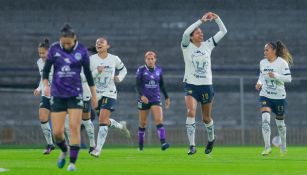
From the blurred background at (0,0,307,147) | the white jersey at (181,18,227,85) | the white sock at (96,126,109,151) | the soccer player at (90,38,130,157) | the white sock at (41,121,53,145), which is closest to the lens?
the white sock at (96,126,109,151)

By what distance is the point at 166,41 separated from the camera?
109ft

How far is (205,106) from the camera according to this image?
61.1 ft

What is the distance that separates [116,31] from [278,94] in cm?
1481

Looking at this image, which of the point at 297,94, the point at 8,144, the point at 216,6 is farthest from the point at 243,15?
the point at 8,144

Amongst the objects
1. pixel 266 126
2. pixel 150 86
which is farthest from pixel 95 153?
pixel 150 86

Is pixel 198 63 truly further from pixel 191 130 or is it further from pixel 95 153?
pixel 95 153

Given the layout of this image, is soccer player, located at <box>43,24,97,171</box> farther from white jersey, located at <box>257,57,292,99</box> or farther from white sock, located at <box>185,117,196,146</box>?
white jersey, located at <box>257,57,292,99</box>

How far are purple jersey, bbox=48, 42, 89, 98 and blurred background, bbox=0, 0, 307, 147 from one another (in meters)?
16.1

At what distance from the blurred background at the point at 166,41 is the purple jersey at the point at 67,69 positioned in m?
16.1

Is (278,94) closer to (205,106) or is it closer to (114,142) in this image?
(205,106)

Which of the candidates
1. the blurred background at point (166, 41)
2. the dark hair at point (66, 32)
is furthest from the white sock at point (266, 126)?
the blurred background at point (166, 41)

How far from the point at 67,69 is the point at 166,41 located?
19.8 m

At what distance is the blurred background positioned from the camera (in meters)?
30.9

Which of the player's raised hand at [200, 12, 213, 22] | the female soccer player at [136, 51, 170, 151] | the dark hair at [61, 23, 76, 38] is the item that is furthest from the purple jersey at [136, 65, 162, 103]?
the dark hair at [61, 23, 76, 38]
